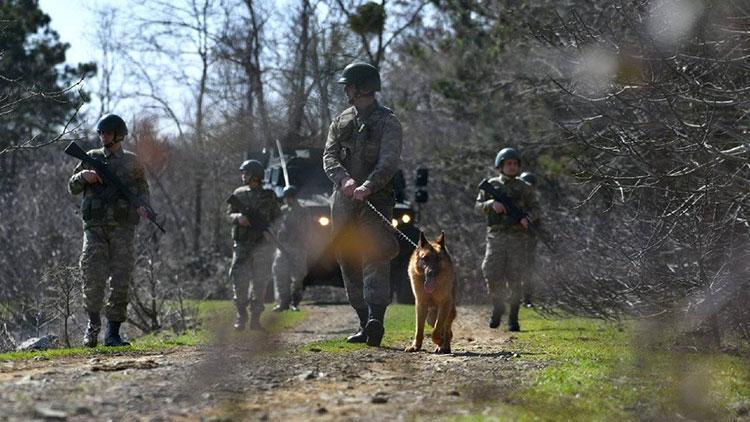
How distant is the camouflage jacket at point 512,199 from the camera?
14.9 metres

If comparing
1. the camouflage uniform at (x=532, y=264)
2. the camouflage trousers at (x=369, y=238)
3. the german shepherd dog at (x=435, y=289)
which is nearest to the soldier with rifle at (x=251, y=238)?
the camouflage uniform at (x=532, y=264)

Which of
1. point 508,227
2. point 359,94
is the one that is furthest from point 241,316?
point 359,94

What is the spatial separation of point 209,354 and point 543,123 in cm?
1559

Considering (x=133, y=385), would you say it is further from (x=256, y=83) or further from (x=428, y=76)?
(x=428, y=76)

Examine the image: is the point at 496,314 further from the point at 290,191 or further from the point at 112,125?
the point at 112,125

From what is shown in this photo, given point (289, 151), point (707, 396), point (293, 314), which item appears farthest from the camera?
point (289, 151)

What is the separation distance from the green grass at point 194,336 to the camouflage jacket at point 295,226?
1149 millimetres

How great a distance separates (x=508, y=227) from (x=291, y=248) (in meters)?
5.83

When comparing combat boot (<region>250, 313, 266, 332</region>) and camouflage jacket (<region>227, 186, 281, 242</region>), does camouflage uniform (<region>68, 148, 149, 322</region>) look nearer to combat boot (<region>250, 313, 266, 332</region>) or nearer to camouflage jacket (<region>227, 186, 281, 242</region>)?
camouflage jacket (<region>227, 186, 281, 242</region>)

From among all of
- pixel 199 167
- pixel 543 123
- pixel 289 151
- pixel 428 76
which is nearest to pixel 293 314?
pixel 289 151

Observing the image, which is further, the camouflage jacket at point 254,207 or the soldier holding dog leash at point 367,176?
the camouflage jacket at point 254,207

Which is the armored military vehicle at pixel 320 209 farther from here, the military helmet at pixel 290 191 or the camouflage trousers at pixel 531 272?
the camouflage trousers at pixel 531 272

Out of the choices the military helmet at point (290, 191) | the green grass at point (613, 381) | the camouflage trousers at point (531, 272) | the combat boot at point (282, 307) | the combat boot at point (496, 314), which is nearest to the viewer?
the green grass at point (613, 381)

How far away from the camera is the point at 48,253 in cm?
2266
